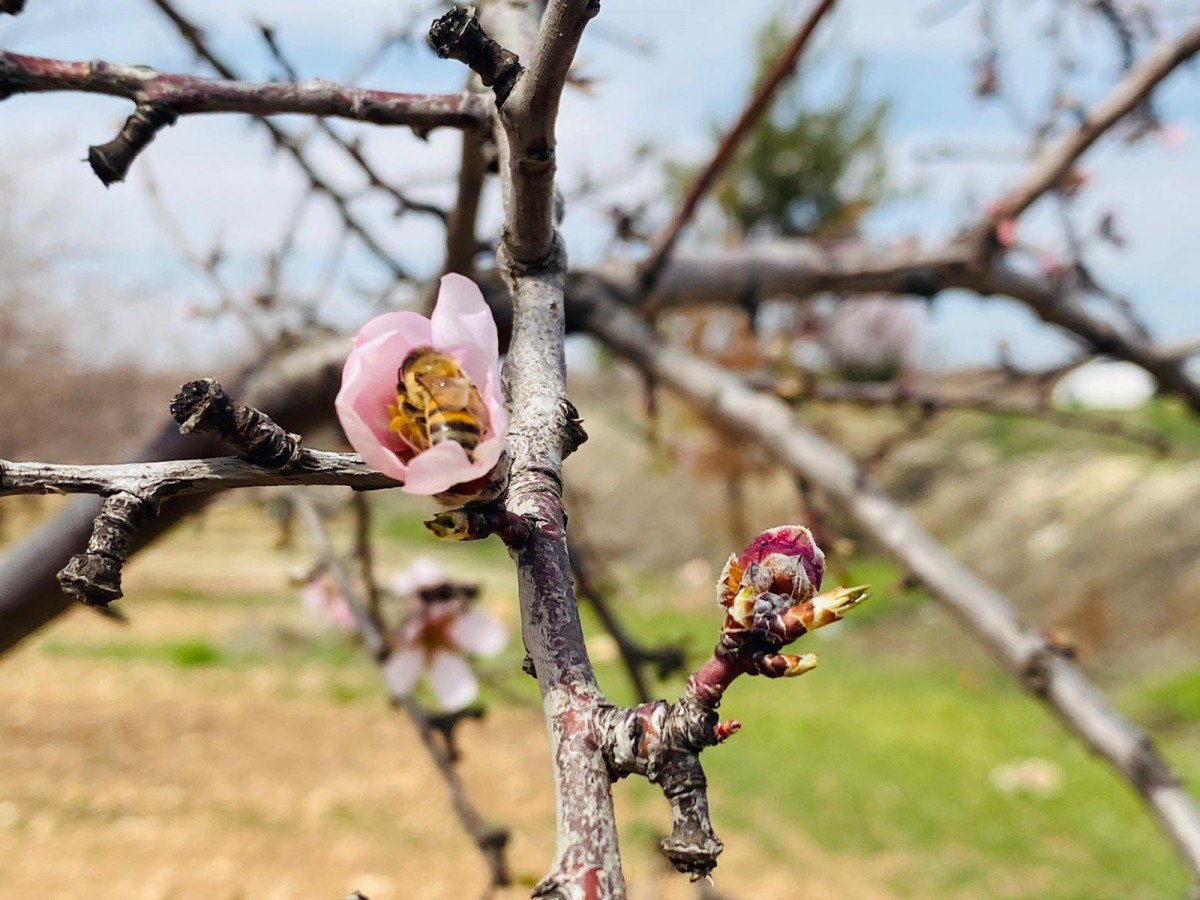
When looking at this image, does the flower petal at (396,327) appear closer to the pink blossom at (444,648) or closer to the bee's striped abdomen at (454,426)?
the bee's striped abdomen at (454,426)

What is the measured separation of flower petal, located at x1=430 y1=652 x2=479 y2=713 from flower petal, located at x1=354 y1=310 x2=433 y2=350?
1.02 metres

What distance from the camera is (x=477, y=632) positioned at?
1.57 m

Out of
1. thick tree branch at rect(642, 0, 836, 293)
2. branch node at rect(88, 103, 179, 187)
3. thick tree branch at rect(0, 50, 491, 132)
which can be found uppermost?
thick tree branch at rect(642, 0, 836, 293)

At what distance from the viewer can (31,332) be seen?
7.72 m

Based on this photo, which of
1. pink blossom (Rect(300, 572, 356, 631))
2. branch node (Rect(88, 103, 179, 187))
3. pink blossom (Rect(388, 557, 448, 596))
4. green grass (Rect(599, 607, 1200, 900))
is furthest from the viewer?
green grass (Rect(599, 607, 1200, 900))

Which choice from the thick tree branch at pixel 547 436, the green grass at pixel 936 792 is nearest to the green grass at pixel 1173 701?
the green grass at pixel 936 792

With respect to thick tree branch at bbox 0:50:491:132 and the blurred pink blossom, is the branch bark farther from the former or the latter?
the blurred pink blossom

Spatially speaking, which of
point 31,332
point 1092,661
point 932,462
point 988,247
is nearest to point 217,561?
point 31,332

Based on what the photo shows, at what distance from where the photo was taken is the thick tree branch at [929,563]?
955 mm

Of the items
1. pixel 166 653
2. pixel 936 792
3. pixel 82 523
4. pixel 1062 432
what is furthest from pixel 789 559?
pixel 1062 432

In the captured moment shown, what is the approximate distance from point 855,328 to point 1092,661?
7.71 metres

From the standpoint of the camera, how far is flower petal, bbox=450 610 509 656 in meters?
1.54

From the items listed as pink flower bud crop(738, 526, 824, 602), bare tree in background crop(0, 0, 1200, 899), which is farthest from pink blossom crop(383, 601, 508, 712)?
pink flower bud crop(738, 526, 824, 602)

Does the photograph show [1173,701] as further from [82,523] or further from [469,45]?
[469,45]
